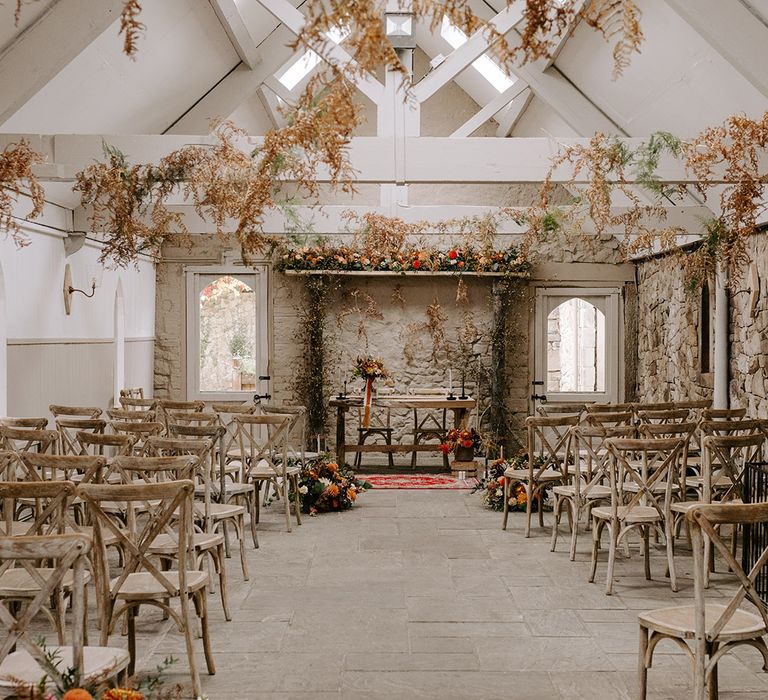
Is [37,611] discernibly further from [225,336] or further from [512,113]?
[225,336]

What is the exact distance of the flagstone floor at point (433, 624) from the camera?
4.05 meters

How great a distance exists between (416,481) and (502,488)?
200 centimetres

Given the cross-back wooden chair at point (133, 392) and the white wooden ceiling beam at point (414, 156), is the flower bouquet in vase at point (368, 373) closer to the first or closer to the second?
the cross-back wooden chair at point (133, 392)

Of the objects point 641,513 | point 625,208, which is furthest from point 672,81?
point 641,513

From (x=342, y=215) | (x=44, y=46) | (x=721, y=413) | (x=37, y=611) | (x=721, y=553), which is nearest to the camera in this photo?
(x=37, y=611)

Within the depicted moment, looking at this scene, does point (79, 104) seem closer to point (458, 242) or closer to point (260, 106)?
point (260, 106)

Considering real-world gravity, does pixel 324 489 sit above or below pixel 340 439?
below

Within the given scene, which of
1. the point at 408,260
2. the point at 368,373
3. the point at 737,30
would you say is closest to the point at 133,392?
the point at 368,373

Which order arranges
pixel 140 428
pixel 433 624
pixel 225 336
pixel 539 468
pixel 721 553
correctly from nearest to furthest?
pixel 721 553 < pixel 433 624 < pixel 140 428 < pixel 539 468 < pixel 225 336

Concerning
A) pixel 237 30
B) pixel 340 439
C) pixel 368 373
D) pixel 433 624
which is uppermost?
pixel 237 30

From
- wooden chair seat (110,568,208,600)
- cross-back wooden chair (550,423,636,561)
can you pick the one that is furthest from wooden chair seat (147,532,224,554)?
cross-back wooden chair (550,423,636,561)

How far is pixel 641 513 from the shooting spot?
5719 millimetres

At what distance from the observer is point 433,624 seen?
493 centimetres

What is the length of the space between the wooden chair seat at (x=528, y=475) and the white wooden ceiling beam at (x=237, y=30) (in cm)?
478
